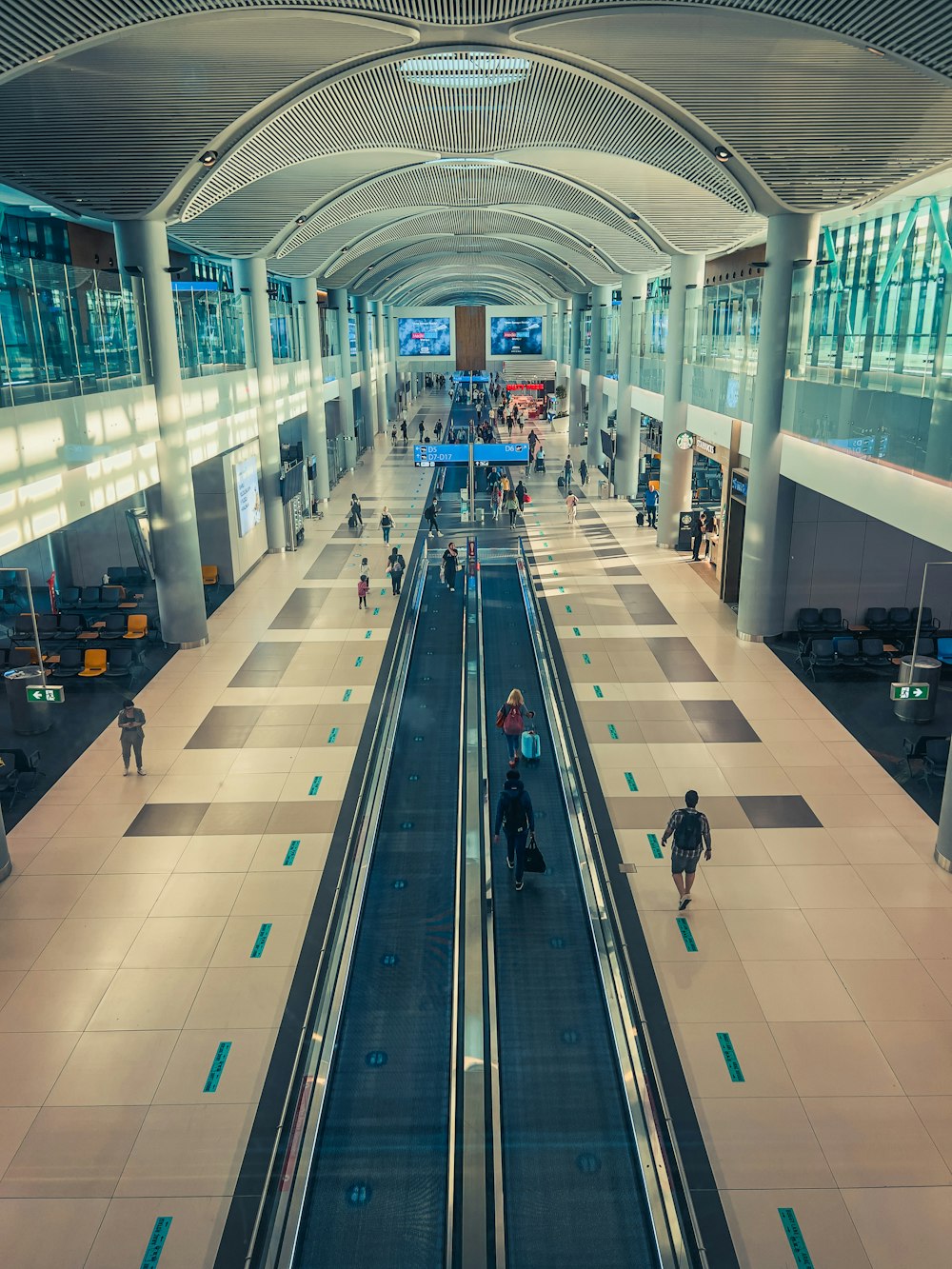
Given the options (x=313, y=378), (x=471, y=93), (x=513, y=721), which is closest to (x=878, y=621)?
(x=513, y=721)

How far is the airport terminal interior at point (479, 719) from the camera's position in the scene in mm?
6523

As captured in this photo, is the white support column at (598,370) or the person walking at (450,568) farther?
the white support column at (598,370)

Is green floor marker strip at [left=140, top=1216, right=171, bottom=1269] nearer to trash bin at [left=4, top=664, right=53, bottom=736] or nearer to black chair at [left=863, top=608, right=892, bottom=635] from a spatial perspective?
trash bin at [left=4, top=664, right=53, bottom=736]

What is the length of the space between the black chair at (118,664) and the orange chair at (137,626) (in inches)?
77.2

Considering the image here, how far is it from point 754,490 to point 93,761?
12.7m

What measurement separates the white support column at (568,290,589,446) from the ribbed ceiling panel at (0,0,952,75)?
119 ft

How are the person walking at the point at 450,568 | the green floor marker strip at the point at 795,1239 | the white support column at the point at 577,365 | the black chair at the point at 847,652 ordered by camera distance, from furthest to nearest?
1. the white support column at the point at 577,365
2. the person walking at the point at 450,568
3. the black chair at the point at 847,652
4. the green floor marker strip at the point at 795,1239

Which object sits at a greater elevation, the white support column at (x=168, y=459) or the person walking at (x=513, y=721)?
the white support column at (x=168, y=459)

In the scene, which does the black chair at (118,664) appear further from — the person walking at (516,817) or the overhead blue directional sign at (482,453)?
the overhead blue directional sign at (482,453)

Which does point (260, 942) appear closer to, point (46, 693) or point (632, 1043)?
point (632, 1043)

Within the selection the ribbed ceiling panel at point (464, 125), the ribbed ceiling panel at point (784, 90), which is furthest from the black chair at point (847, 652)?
the ribbed ceiling panel at point (464, 125)

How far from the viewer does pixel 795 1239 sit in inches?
231

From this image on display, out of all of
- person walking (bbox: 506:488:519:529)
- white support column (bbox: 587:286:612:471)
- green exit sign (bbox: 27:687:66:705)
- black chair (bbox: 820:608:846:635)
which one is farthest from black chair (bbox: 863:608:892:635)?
white support column (bbox: 587:286:612:471)

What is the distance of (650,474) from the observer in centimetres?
3588
